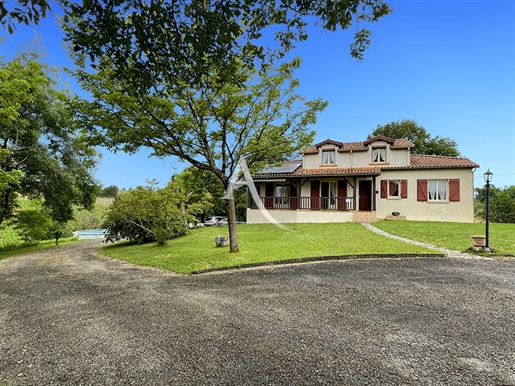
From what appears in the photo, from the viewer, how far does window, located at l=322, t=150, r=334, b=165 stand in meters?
20.7

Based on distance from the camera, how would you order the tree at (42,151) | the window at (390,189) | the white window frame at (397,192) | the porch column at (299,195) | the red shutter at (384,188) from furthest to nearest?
the porch column at (299,195)
the red shutter at (384,188)
the window at (390,189)
the white window frame at (397,192)
the tree at (42,151)

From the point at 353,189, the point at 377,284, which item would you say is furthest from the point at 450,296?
the point at 353,189

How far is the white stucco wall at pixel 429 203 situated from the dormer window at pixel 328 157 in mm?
3766

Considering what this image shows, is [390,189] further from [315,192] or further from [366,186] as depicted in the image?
[315,192]

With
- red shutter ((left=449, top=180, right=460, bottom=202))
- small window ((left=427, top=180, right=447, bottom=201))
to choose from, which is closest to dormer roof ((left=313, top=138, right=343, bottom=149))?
small window ((left=427, top=180, right=447, bottom=201))

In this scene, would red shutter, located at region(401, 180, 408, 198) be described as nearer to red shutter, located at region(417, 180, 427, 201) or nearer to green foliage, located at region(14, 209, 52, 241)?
red shutter, located at region(417, 180, 427, 201)

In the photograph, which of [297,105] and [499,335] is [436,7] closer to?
[297,105]

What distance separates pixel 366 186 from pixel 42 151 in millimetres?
20278

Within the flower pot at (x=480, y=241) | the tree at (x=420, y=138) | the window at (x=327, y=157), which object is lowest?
the flower pot at (x=480, y=241)

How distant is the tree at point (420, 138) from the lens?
98.5 feet

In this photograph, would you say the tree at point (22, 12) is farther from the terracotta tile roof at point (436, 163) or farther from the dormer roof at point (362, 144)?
the terracotta tile roof at point (436, 163)

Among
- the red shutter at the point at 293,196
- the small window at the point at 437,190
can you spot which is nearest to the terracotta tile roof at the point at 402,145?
the small window at the point at 437,190

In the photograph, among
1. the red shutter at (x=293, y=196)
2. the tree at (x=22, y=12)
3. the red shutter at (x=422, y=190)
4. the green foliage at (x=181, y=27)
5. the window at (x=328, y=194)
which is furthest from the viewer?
the red shutter at (x=293, y=196)

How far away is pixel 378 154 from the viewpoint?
64.6 ft
